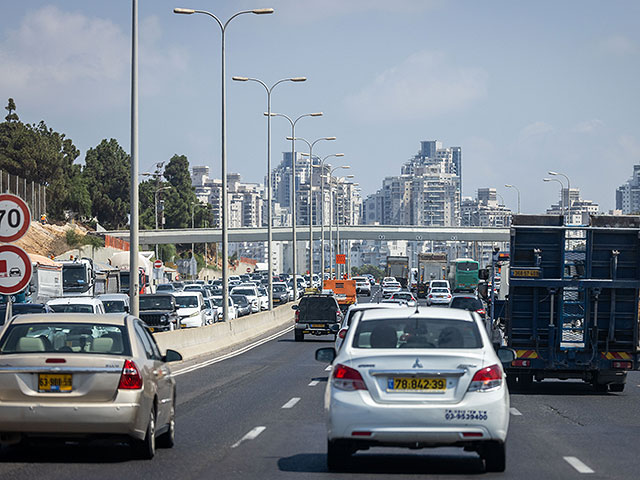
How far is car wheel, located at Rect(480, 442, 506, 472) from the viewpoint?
432 inches

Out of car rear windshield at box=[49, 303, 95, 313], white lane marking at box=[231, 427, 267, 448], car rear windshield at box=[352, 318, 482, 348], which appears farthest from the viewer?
car rear windshield at box=[49, 303, 95, 313]

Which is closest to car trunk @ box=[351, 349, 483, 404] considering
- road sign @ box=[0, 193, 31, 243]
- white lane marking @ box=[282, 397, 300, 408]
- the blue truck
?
road sign @ box=[0, 193, 31, 243]

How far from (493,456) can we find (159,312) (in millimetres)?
29480

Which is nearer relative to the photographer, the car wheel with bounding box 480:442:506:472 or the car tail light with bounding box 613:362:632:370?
the car wheel with bounding box 480:442:506:472

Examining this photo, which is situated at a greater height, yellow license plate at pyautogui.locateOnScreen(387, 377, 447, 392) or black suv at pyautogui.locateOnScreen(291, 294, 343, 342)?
yellow license plate at pyautogui.locateOnScreen(387, 377, 447, 392)

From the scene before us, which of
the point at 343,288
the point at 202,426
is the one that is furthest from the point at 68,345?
the point at 343,288

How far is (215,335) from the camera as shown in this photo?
125ft

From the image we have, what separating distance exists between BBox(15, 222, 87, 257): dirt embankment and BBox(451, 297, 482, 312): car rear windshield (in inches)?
1704

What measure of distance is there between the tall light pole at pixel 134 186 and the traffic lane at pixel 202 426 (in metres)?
2.30

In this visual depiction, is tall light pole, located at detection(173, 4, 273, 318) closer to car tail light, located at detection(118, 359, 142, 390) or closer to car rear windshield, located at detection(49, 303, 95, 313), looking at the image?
car rear windshield, located at detection(49, 303, 95, 313)

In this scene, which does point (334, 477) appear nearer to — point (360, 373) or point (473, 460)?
point (360, 373)

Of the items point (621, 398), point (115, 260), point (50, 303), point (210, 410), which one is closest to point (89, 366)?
point (210, 410)

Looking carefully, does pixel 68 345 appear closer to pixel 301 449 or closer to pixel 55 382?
pixel 55 382

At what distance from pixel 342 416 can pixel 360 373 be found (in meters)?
0.40
